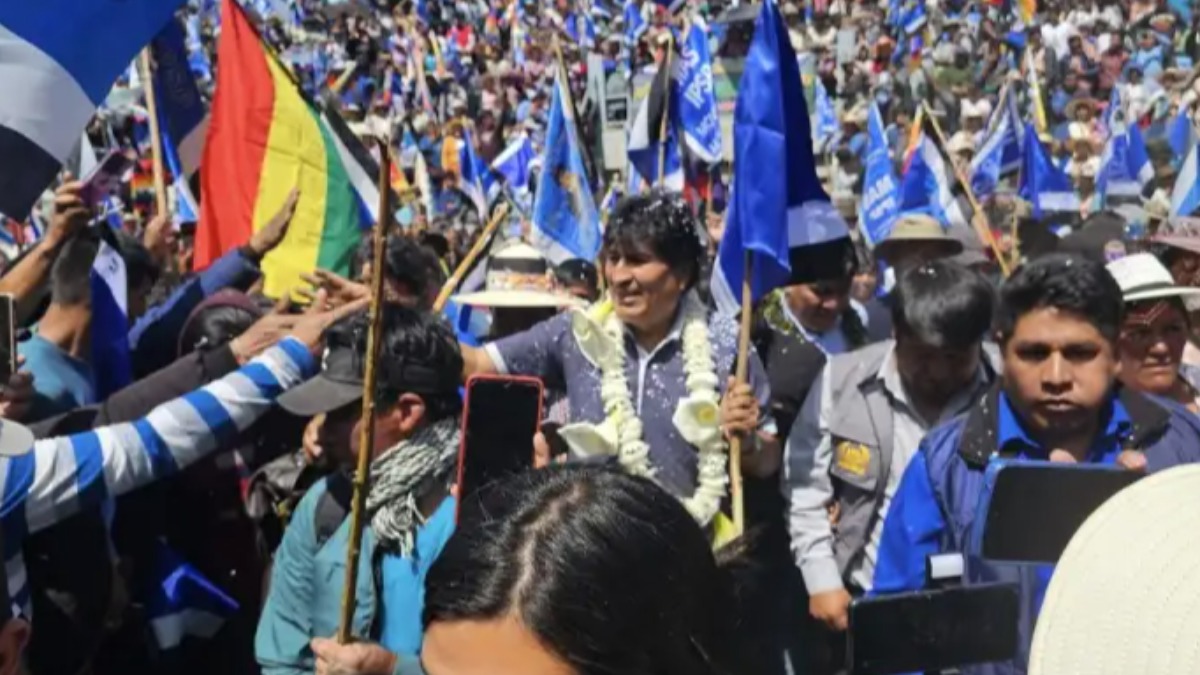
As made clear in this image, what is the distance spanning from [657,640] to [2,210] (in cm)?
200

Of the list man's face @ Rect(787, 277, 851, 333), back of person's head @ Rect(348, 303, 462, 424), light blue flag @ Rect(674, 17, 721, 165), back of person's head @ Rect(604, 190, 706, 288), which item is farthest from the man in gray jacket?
light blue flag @ Rect(674, 17, 721, 165)

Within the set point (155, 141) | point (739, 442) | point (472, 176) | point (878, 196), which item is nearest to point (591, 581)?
point (739, 442)

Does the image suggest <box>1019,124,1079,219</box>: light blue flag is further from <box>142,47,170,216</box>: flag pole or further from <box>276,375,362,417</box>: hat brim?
<box>276,375,362,417</box>: hat brim

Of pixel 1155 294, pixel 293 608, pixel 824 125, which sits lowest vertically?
pixel 293 608

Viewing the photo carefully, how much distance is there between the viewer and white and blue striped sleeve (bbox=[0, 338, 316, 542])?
268 cm

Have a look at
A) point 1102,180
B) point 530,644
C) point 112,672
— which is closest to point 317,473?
point 112,672

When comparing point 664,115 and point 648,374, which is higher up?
point 664,115

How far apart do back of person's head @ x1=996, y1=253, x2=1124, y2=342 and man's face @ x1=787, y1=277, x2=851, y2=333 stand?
181 cm

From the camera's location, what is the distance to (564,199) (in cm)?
630

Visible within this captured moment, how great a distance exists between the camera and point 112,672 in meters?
3.63

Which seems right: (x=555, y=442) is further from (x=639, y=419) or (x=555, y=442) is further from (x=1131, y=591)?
(x=1131, y=591)

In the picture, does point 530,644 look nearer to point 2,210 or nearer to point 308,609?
point 308,609

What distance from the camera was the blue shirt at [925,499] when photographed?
2.74m

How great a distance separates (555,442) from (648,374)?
0.94ft
